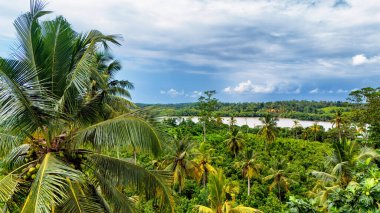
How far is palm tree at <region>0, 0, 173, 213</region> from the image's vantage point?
18.2 ft

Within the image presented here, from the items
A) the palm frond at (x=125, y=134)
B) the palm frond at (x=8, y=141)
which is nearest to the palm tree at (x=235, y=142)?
the palm frond at (x=125, y=134)

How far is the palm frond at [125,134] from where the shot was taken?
236 inches

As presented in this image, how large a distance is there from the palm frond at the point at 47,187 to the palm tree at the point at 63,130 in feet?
0.10

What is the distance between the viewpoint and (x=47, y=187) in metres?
4.74

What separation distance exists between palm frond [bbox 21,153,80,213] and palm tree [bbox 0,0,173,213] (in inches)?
1.2

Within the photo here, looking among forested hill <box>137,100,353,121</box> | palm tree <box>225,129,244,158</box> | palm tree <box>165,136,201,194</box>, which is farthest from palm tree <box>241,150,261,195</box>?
forested hill <box>137,100,353,121</box>

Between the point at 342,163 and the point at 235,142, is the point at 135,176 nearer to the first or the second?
the point at 342,163

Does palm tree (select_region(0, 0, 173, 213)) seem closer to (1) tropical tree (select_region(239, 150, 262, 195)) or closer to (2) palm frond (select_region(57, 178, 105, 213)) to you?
(2) palm frond (select_region(57, 178, 105, 213))

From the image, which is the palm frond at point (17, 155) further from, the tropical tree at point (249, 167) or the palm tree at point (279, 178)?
the palm tree at point (279, 178)

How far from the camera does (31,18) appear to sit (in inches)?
257

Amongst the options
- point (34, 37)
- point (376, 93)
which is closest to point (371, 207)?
point (34, 37)

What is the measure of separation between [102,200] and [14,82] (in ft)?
8.69

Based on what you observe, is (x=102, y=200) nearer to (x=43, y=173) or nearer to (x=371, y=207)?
(x=43, y=173)

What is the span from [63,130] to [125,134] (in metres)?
1.43
